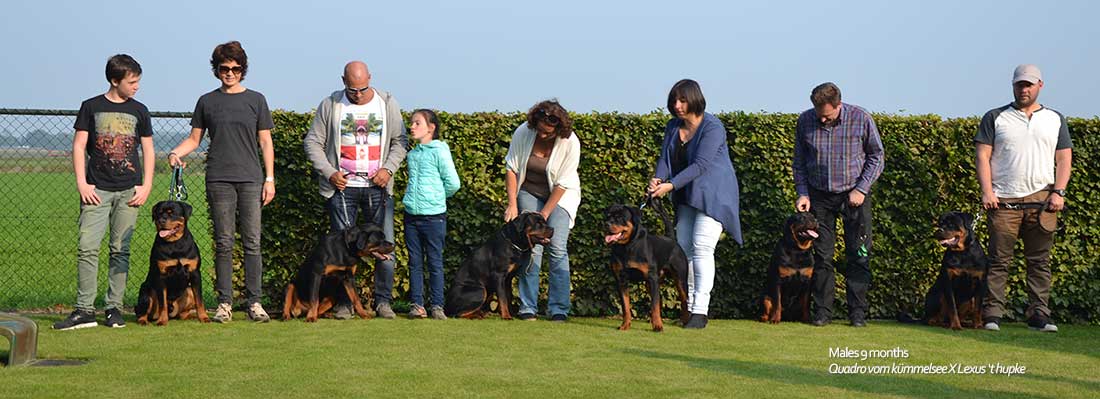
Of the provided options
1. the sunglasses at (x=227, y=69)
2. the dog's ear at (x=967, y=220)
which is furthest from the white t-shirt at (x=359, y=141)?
the dog's ear at (x=967, y=220)

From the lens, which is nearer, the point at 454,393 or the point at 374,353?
the point at 454,393

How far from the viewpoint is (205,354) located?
5.67m

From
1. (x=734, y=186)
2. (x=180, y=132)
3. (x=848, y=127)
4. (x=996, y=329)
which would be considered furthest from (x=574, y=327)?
(x=180, y=132)

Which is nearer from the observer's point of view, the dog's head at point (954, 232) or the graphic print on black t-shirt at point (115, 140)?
the graphic print on black t-shirt at point (115, 140)

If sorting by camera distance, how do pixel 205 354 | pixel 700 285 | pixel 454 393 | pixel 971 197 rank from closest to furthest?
pixel 454 393 < pixel 205 354 < pixel 700 285 < pixel 971 197

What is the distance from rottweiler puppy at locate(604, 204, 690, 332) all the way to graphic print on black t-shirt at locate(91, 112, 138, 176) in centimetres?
301

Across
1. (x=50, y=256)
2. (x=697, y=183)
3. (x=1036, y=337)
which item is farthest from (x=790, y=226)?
(x=50, y=256)

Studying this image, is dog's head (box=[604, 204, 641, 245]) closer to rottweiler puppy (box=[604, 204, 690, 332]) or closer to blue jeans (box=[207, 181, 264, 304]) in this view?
rottweiler puppy (box=[604, 204, 690, 332])

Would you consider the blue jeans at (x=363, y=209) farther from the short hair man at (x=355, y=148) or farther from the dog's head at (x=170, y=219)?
the dog's head at (x=170, y=219)

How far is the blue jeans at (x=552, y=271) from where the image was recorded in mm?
7395

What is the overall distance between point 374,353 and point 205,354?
874 millimetres

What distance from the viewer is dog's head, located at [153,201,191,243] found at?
263 inches

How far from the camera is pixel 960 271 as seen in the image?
24.1 feet

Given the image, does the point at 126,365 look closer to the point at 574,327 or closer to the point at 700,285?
the point at 574,327
